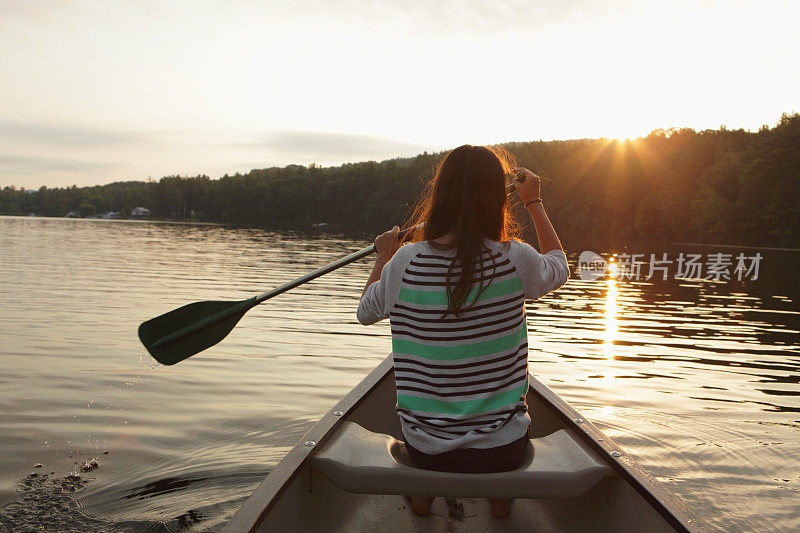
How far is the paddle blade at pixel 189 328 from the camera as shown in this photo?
11.6ft

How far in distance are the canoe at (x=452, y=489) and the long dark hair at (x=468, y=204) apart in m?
0.59

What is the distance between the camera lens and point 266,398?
5.92 metres

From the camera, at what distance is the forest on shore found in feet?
165

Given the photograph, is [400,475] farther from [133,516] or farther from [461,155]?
[133,516]

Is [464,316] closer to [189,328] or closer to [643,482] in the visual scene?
[643,482]

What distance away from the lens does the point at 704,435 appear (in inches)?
206

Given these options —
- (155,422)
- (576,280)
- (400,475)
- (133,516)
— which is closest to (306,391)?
(155,422)

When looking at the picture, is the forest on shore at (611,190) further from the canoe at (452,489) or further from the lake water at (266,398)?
the canoe at (452,489)

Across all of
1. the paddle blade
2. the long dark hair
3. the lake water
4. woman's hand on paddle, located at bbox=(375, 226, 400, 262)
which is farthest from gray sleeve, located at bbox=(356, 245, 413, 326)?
the lake water

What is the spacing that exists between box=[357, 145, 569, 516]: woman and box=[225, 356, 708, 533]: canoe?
126mm

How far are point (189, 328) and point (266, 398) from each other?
8.22ft

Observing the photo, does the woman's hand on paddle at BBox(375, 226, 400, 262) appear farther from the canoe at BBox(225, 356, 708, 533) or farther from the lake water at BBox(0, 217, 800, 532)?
the lake water at BBox(0, 217, 800, 532)

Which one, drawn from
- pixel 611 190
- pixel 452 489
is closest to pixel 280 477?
pixel 452 489

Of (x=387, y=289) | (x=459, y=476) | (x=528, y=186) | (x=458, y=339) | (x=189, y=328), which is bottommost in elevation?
(x=459, y=476)
